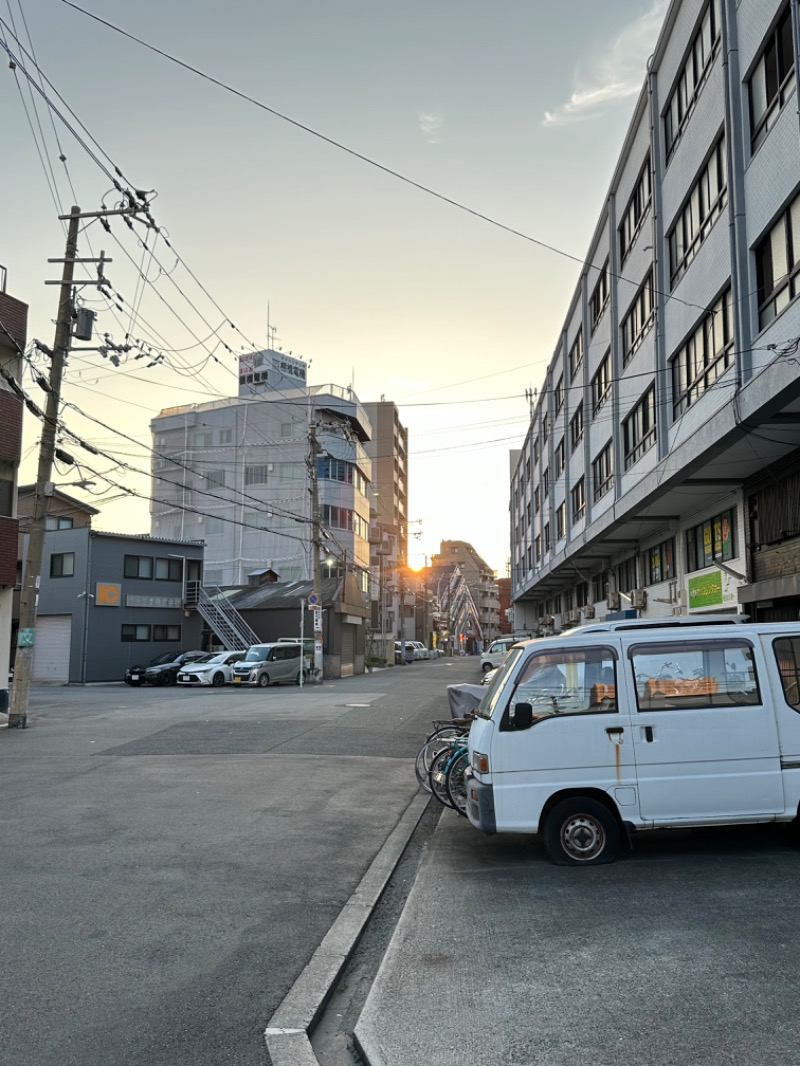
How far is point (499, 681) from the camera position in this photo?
7824mm

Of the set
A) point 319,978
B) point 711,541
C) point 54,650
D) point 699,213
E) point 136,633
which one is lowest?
point 319,978

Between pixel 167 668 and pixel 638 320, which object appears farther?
pixel 167 668

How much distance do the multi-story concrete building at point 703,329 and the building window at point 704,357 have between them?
0.06 metres

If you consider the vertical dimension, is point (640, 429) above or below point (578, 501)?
below

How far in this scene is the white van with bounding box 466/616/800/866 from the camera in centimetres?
706

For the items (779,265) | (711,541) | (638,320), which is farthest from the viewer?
(638,320)

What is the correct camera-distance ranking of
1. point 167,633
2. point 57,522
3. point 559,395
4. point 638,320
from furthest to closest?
point 57,522
point 167,633
point 559,395
point 638,320

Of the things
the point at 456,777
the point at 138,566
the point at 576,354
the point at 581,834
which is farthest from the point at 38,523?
the point at 576,354

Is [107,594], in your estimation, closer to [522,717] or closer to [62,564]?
[62,564]

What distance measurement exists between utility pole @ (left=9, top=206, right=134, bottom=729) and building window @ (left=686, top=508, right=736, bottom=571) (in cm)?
1506

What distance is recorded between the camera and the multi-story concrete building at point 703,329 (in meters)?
14.0

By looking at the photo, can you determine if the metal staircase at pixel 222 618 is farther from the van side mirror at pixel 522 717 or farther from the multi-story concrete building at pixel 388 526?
the van side mirror at pixel 522 717

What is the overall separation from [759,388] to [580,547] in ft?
62.1

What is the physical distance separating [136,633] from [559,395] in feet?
77.0
